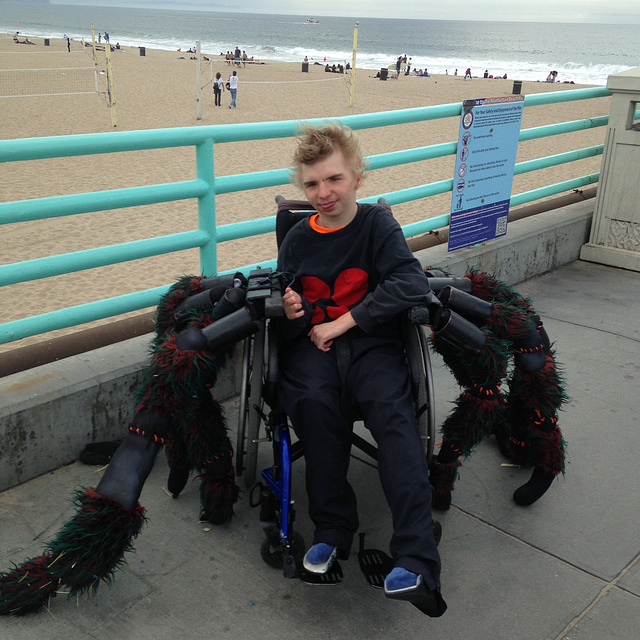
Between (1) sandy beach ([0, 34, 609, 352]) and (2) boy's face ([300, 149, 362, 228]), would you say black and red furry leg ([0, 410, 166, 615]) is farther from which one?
(1) sandy beach ([0, 34, 609, 352])

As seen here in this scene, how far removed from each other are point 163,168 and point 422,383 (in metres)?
11.3

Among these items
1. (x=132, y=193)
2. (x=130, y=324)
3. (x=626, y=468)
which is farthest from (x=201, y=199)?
(x=626, y=468)

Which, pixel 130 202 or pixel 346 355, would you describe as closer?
pixel 346 355

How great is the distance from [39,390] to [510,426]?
1.97 meters

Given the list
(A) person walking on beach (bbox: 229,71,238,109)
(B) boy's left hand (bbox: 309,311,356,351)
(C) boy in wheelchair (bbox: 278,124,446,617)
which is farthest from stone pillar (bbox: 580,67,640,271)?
(A) person walking on beach (bbox: 229,71,238,109)

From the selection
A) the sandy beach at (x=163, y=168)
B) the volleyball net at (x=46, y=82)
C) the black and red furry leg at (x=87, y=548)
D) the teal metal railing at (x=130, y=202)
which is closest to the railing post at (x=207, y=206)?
the teal metal railing at (x=130, y=202)

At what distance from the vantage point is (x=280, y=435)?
93.7 inches

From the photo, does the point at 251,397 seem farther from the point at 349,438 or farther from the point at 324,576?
the point at 324,576

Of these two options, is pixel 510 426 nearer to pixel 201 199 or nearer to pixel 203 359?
pixel 203 359

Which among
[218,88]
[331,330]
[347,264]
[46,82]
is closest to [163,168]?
[347,264]

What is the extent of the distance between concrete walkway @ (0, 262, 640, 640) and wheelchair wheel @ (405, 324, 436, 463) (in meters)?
0.49

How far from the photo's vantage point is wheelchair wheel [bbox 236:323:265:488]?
92.6 inches

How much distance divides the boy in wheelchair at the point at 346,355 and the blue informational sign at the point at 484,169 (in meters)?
2.36

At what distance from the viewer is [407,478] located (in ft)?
7.11
